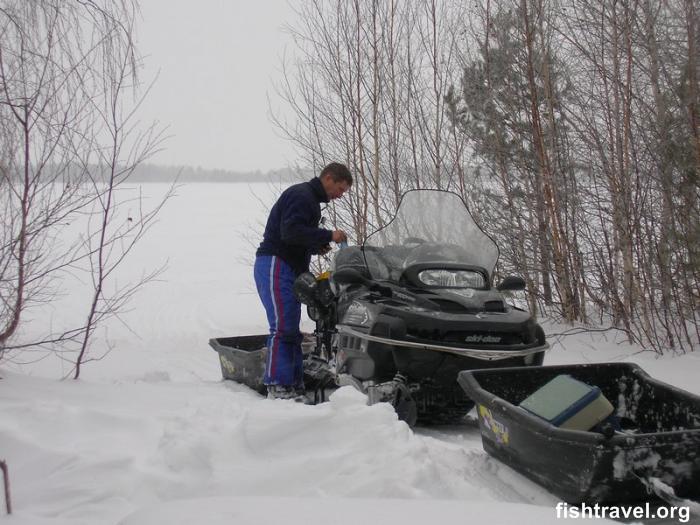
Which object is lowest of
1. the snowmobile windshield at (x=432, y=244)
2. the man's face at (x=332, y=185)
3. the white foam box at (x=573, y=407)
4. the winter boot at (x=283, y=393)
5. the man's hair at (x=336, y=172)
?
the winter boot at (x=283, y=393)

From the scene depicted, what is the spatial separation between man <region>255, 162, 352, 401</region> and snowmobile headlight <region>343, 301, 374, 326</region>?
2.08ft

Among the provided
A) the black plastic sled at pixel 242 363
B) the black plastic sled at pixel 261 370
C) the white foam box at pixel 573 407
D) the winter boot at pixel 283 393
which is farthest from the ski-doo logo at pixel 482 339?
the black plastic sled at pixel 242 363

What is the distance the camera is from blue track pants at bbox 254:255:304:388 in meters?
4.93

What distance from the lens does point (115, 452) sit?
2982 millimetres

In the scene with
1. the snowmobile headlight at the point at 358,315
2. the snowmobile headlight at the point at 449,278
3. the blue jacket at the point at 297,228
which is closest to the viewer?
the snowmobile headlight at the point at 358,315

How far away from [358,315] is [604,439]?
2.03m

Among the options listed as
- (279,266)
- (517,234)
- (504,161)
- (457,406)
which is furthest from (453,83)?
(457,406)

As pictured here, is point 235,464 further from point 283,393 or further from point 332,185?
point 332,185

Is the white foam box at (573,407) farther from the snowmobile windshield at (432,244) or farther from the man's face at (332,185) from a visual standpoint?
the man's face at (332,185)

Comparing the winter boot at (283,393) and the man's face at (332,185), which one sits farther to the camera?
the man's face at (332,185)

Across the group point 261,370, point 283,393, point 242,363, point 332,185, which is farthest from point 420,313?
point 242,363

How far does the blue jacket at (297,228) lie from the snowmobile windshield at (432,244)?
16.6 inches

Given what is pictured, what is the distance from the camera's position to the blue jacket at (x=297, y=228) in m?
4.85

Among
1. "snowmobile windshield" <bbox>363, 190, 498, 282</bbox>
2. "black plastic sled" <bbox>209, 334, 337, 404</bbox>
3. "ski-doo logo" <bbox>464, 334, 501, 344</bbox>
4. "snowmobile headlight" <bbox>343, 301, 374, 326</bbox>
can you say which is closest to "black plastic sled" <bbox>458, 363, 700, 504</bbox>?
"ski-doo logo" <bbox>464, 334, 501, 344</bbox>
